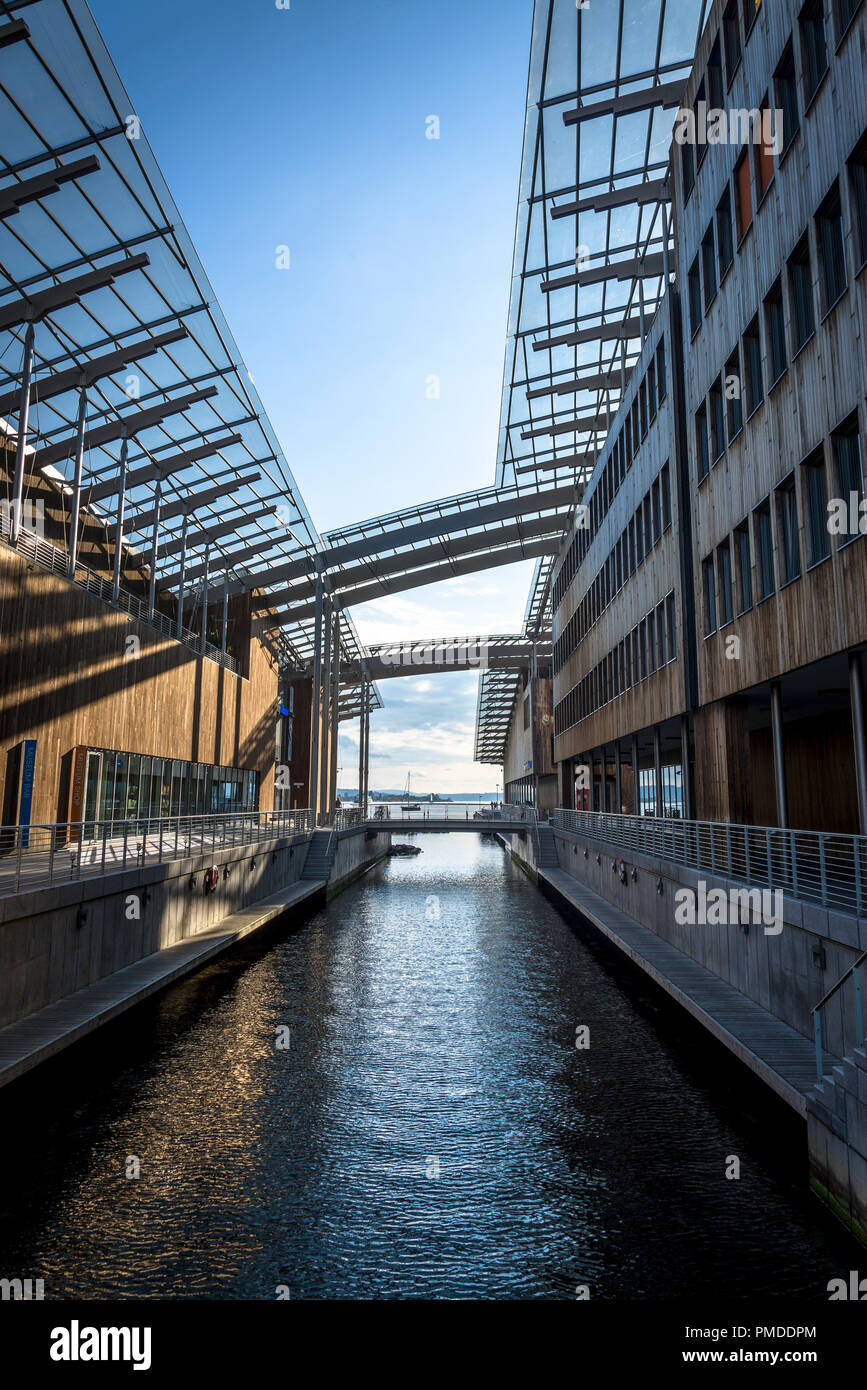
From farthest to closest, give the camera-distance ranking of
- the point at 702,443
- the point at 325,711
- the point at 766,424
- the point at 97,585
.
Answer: the point at 325,711
the point at 97,585
the point at 702,443
the point at 766,424

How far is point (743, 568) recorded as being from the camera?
15.5 m

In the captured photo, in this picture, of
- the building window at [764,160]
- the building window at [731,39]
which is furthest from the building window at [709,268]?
the building window at [764,160]

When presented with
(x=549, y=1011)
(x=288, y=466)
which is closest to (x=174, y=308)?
(x=288, y=466)

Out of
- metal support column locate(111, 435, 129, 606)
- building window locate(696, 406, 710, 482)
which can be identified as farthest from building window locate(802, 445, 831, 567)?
metal support column locate(111, 435, 129, 606)

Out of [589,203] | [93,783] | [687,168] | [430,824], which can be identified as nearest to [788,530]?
[687,168]

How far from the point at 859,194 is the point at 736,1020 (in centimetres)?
999

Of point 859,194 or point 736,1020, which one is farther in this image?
point 859,194

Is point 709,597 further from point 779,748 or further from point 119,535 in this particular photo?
point 119,535

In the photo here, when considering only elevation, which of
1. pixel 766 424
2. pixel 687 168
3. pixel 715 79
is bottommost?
pixel 766 424

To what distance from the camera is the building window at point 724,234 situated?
16.2 metres

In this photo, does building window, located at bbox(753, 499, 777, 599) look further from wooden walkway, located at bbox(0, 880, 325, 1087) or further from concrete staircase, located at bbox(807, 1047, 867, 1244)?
wooden walkway, located at bbox(0, 880, 325, 1087)

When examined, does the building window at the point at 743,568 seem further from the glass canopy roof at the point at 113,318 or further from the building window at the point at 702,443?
the glass canopy roof at the point at 113,318

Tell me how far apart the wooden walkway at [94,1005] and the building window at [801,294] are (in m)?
13.0

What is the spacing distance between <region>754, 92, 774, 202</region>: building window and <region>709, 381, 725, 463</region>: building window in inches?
138
